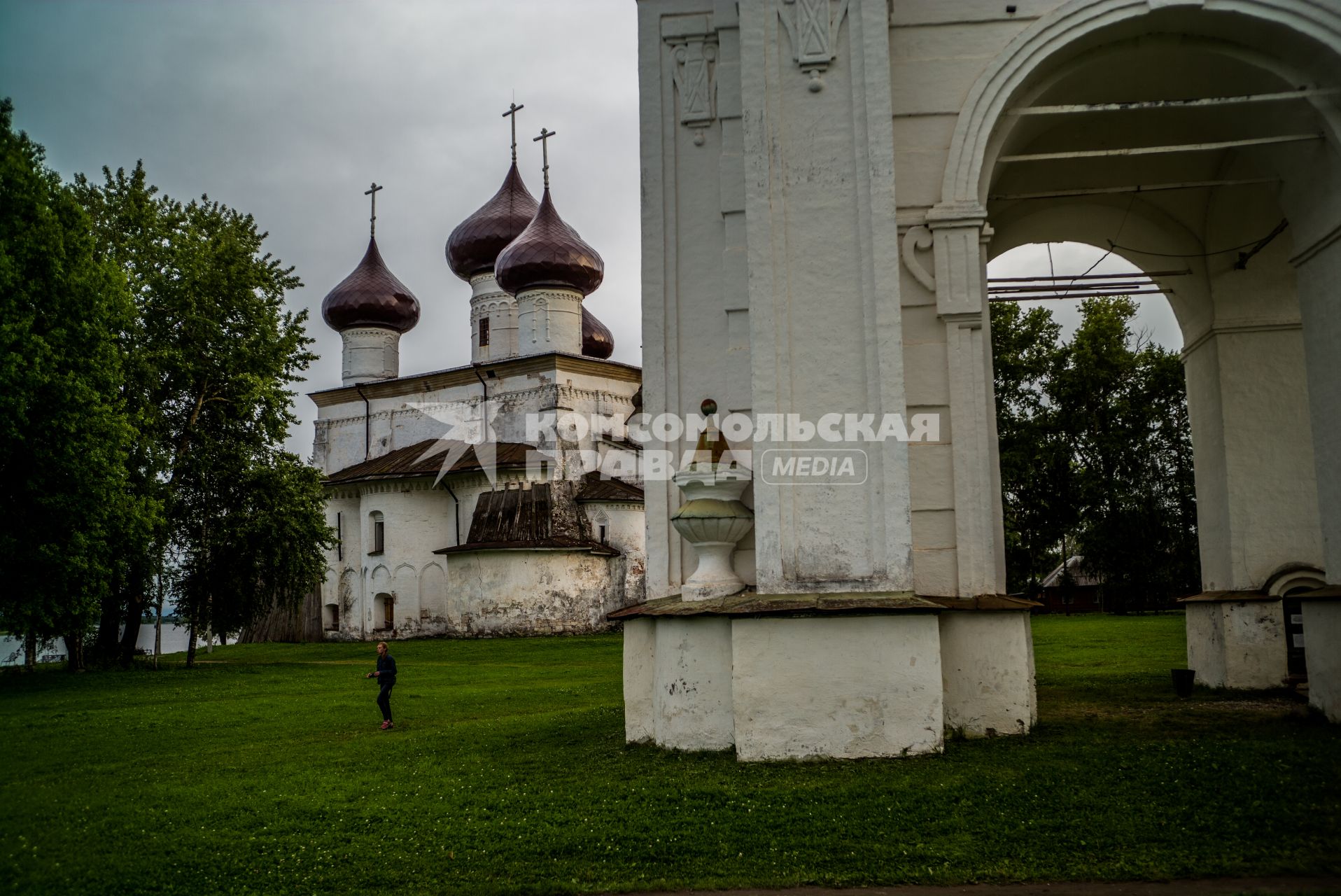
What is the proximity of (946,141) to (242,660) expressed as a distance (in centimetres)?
2487

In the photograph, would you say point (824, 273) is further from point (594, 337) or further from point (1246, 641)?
point (594, 337)

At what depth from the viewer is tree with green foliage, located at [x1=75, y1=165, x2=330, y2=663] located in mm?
25750

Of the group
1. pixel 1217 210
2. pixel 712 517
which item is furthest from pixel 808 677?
pixel 1217 210

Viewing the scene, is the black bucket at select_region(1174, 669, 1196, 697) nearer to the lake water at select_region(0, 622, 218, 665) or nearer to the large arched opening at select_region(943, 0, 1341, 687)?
the large arched opening at select_region(943, 0, 1341, 687)

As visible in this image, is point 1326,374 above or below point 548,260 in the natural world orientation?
below

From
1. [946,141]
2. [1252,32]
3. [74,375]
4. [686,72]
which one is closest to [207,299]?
[74,375]

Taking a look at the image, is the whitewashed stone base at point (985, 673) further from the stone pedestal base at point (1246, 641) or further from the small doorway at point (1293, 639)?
the small doorway at point (1293, 639)

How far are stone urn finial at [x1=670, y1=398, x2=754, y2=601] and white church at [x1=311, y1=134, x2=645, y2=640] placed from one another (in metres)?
26.2

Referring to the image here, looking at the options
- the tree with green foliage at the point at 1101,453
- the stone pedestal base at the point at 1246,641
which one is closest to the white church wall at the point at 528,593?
the tree with green foliage at the point at 1101,453

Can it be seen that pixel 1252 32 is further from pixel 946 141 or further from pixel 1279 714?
pixel 1279 714

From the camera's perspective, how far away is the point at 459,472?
1551 inches

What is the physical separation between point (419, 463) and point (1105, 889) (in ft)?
120

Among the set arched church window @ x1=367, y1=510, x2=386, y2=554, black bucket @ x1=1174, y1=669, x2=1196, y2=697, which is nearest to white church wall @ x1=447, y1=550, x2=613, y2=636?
arched church window @ x1=367, y1=510, x2=386, y2=554

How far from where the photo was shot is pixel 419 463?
4088cm
